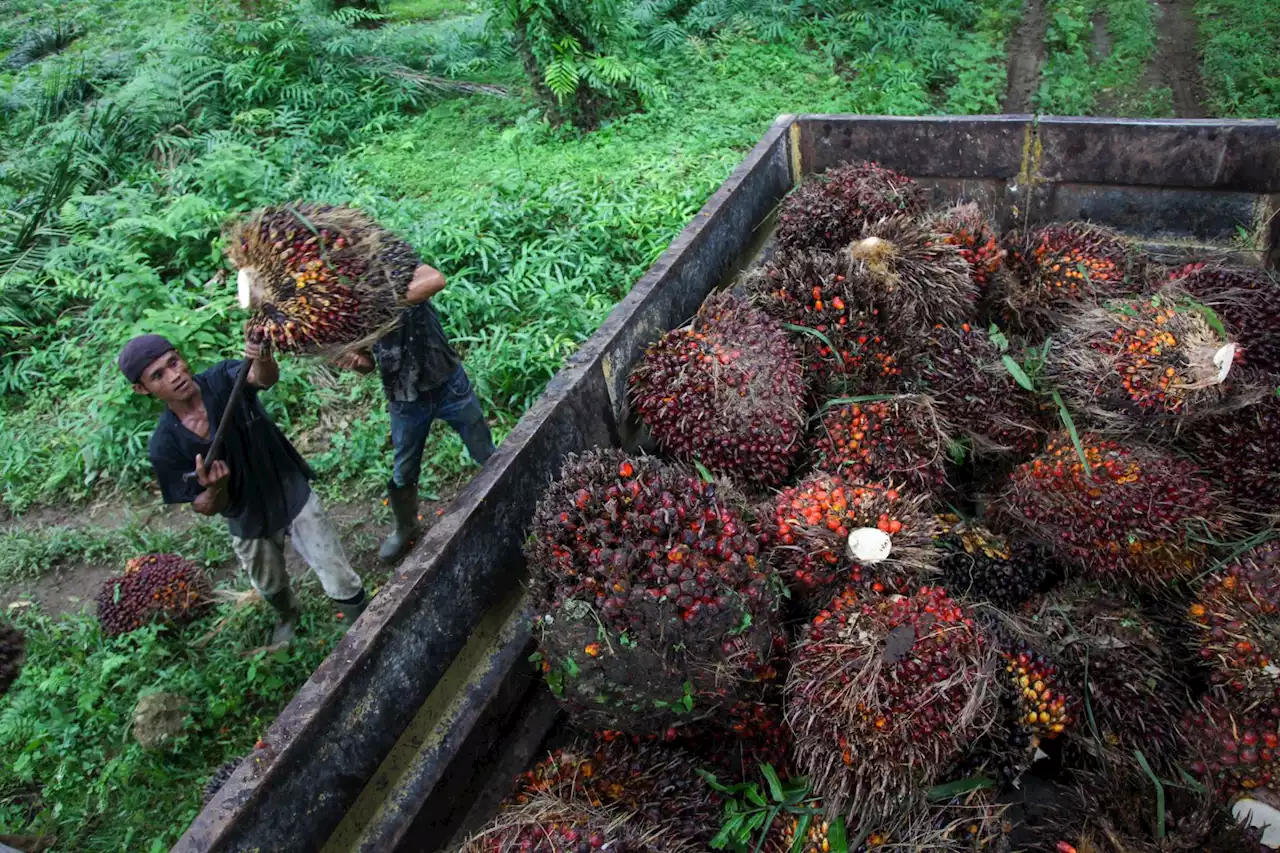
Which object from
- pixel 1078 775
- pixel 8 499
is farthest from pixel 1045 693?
pixel 8 499

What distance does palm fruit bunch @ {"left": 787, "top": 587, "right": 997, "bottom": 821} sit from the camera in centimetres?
193

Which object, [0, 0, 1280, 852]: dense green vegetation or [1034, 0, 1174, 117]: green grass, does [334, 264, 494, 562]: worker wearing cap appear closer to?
[0, 0, 1280, 852]: dense green vegetation

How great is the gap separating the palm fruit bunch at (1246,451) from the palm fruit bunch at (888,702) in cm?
98

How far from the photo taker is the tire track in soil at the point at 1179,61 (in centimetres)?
738

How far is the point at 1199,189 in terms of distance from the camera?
3.57 metres

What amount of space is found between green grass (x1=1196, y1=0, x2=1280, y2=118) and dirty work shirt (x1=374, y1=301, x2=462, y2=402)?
6584 mm

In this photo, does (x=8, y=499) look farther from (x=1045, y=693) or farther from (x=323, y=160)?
(x=1045, y=693)

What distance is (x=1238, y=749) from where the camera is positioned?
188 centimetres

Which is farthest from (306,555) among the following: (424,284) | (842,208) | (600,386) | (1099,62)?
(1099,62)

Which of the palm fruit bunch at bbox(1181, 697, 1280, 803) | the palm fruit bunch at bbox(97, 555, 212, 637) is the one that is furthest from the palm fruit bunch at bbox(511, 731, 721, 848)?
the palm fruit bunch at bbox(97, 555, 212, 637)

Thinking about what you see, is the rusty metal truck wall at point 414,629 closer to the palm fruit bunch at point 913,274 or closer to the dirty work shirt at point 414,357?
the palm fruit bunch at point 913,274

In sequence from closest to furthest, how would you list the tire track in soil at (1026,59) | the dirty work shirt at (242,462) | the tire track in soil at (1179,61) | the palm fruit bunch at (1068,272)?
1. the palm fruit bunch at (1068,272)
2. the dirty work shirt at (242,462)
3. the tire track in soil at (1179,61)
4. the tire track in soil at (1026,59)

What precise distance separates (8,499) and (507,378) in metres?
3.08

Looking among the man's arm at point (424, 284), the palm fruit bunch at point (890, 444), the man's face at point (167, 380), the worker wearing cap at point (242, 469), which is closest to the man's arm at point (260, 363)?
the worker wearing cap at point (242, 469)
